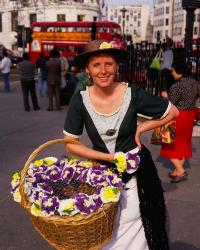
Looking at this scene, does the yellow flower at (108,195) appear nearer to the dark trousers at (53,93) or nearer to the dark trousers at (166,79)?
the dark trousers at (166,79)

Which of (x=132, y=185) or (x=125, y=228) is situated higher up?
(x=132, y=185)

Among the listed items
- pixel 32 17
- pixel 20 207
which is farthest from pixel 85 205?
pixel 32 17

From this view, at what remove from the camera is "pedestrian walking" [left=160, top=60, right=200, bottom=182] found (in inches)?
199

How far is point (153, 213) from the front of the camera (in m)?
2.53

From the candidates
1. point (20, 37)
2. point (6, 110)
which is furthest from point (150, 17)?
point (6, 110)

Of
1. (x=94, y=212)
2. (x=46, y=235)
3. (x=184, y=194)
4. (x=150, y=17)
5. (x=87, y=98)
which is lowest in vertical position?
(x=184, y=194)

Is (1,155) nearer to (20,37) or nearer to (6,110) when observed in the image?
(6,110)

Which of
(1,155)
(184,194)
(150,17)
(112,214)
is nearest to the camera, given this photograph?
(112,214)

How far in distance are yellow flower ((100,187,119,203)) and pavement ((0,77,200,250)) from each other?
Answer: 1862mm

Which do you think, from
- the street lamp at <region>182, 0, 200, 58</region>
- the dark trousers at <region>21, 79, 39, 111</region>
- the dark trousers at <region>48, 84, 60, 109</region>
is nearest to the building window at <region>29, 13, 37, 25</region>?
the dark trousers at <region>21, 79, 39, 111</region>

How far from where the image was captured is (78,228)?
72.1 inches

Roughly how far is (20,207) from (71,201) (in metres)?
2.69

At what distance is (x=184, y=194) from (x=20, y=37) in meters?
21.8

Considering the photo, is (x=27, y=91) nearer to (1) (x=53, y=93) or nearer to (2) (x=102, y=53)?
(1) (x=53, y=93)
